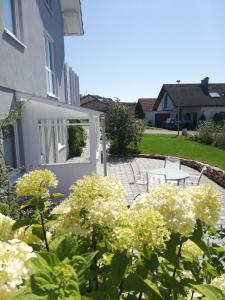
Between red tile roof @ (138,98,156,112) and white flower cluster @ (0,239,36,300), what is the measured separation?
179 feet

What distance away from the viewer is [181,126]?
45.1m

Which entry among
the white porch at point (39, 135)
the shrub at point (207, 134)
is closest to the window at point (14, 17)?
the white porch at point (39, 135)

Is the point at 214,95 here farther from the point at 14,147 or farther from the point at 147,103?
the point at 14,147

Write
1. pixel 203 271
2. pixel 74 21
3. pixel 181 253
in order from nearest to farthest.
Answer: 1. pixel 181 253
2. pixel 203 271
3. pixel 74 21

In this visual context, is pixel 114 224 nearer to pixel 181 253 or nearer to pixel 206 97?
pixel 181 253

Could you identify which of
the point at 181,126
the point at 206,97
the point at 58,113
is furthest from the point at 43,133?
the point at 206,97

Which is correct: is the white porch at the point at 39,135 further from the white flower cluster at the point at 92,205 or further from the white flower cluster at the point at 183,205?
the white flower cluster at the point at 183,205

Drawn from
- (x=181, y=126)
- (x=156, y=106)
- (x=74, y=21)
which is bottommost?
(x=181, y=126)

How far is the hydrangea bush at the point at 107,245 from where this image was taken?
3.43ft

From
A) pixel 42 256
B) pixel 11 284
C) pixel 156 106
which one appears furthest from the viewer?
pixel 156 106

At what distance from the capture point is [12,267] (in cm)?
100

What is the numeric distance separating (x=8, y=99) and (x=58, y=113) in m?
2.18

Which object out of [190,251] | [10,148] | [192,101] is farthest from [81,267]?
[192,101]

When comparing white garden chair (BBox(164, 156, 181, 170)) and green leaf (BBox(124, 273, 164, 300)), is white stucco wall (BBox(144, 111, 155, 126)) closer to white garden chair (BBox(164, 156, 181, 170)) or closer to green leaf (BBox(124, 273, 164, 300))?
white garden chair (BBox(164, 156, 181, 170))
